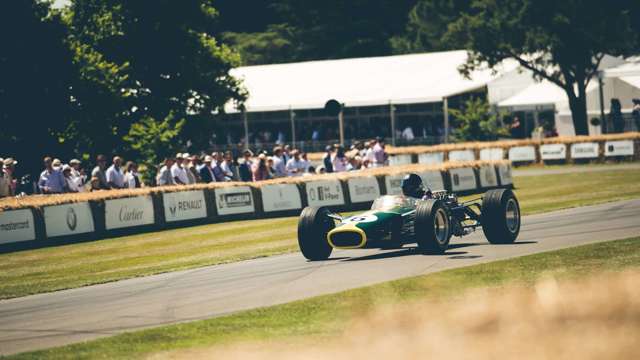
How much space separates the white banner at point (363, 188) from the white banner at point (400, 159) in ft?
50.2

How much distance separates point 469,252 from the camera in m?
19.0

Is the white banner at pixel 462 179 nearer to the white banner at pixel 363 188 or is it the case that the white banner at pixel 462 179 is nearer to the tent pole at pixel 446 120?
the white banner at pixel 363 188

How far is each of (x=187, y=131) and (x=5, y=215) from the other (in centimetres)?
2594

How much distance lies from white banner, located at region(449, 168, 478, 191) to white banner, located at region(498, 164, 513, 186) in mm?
1410

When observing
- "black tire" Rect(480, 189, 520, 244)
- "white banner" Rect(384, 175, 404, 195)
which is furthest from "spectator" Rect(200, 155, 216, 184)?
"black tire" Rect(480, 189, 520, 244)

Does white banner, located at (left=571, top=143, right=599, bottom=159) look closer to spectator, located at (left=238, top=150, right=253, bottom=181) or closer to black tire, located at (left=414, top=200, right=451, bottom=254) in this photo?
spectator, located at (left=238, top=150, right=253, bottom=181)

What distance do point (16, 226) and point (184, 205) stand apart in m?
5.43

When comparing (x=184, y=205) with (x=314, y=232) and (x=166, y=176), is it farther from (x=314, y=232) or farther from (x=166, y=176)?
(x=314, y=232)

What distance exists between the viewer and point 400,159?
159 ft

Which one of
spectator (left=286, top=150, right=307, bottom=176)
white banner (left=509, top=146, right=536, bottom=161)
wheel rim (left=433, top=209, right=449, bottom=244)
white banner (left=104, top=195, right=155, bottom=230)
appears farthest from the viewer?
white banner (left=509, top=146, right=536, bottom=161)

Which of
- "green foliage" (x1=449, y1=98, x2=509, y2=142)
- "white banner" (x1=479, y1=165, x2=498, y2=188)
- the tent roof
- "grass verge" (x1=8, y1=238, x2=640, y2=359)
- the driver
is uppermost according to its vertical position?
the tent roof

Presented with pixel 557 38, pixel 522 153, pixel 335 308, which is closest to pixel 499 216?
pixel 335 308

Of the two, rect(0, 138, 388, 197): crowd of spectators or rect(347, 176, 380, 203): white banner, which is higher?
rect(0, 138, 388, 197): crowd of spectators

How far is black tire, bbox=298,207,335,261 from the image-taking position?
62.6 feet
